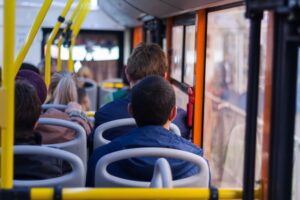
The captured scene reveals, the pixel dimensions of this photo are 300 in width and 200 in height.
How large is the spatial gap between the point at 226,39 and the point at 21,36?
4845 millimetres

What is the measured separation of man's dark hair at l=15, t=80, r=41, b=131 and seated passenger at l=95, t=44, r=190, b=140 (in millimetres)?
1124

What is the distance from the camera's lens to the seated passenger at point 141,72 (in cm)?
352

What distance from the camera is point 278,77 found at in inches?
82.2

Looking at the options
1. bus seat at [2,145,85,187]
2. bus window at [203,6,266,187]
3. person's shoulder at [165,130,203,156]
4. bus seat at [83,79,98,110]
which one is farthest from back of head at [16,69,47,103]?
bus window at [203,6,266,187]

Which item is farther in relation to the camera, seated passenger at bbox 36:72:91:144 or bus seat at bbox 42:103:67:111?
bus seat at bbox 42:103:67:111

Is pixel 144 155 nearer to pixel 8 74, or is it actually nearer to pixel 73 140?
pixel 8 74

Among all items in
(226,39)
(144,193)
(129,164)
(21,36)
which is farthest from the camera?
(226,39)

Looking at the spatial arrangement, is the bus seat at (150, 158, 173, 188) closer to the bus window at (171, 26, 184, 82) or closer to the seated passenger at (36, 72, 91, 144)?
the seated passenger at (36, 72, 91, 144)

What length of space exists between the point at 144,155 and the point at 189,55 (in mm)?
2738

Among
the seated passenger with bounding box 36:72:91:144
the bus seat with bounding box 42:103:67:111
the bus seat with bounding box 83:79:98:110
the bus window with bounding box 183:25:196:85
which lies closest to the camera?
the seated passenger with bounding box 36:72:91:144

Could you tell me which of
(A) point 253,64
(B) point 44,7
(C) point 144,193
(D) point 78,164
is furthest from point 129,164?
(B) point 44,7

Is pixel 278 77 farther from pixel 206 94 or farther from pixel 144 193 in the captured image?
pixel 206 94

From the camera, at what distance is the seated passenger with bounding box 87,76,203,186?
90.7 inches

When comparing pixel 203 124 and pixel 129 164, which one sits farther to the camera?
pixel 203 124
